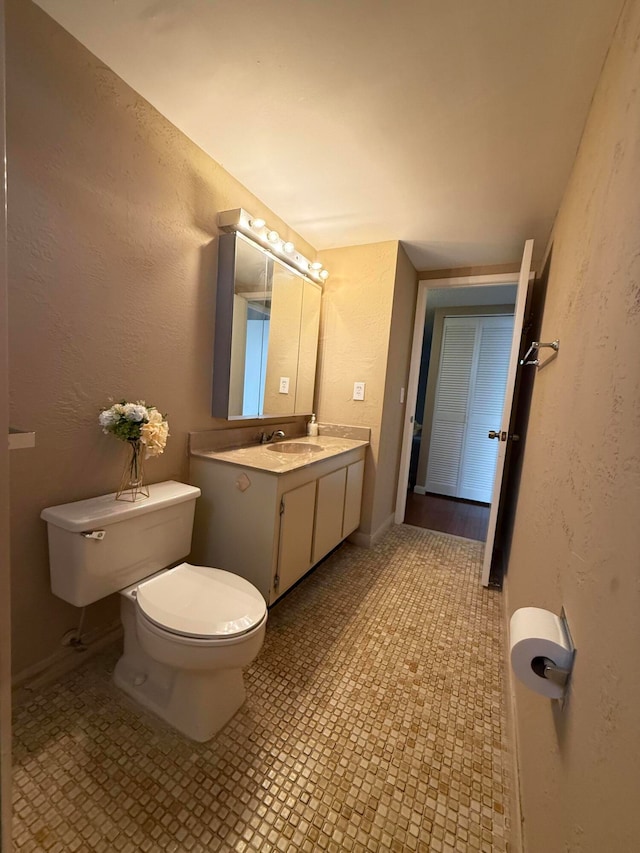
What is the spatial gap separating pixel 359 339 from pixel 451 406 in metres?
1.91

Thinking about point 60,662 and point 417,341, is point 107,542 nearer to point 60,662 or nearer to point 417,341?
point 60,662

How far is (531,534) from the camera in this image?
4.32 ft

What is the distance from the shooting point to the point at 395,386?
2.69 m

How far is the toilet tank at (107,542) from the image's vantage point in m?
1.15

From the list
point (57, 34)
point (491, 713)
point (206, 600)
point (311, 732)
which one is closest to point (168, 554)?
point (206, 600)

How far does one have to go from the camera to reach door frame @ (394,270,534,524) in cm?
261

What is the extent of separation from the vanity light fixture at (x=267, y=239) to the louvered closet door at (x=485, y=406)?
6.96ft

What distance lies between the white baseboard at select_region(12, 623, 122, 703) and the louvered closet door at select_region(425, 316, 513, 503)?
11.2ft

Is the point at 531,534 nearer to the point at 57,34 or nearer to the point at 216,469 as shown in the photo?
the point at 216,469

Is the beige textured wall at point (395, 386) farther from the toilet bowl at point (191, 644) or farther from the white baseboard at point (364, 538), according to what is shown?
the toilet bowl at point (191, 644)

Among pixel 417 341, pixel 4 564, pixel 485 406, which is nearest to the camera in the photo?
pixel 4 564

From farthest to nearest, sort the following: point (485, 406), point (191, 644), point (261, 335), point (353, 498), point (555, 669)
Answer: point (485, 406) < point (353, 498) < point (261, 335) < point (191, 644) < point (555, 669)

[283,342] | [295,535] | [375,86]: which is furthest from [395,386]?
[375,86]

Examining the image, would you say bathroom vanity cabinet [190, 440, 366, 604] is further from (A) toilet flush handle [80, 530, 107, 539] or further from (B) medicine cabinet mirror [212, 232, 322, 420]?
(A) toilet flush handle [80, 530, 107, 539]
